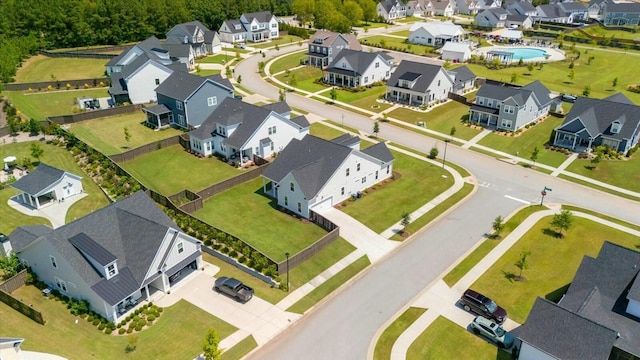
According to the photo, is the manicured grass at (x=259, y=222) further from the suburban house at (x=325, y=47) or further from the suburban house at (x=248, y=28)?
the suburban house at (x=248, y=28)

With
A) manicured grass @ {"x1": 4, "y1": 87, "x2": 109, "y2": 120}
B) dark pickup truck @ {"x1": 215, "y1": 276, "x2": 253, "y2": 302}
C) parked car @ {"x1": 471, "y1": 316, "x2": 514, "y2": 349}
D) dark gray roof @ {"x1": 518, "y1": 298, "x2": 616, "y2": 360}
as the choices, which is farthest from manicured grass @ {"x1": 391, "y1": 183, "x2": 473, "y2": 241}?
manicured grass @ {"x1": 4, "y1": 87, "x2": 109, "y2": 120}

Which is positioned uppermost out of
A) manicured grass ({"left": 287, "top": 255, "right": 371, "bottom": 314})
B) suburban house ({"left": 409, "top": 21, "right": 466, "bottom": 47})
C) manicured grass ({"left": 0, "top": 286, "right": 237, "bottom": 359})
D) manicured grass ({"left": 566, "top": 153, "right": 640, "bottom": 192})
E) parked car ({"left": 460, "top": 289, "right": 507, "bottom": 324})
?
suburban house ({"left": 409, "top": 21, "right": 466, "bottom": 47})

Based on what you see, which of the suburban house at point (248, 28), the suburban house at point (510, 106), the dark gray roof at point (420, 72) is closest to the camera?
the suburban house at point (510, 106)

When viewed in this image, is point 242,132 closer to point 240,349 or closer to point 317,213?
point 317,213

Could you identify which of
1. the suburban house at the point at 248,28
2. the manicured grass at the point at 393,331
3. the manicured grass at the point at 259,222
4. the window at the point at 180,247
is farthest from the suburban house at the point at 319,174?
the suburban house at the point at 248,28

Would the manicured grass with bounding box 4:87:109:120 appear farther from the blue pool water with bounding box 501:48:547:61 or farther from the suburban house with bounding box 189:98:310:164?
the blue pool water with bounding box 501:48:547:61

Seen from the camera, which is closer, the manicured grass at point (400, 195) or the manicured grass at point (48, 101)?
the manicured grass at point (400, 195)

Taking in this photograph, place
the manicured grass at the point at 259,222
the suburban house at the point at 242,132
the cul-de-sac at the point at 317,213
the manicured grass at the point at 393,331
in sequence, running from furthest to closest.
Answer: the suburban house at the point at 242,132, the manicured grass at the point at 259,222, the cul-de-sac at the point at 317,213, the manicured grass at the point at 393,331

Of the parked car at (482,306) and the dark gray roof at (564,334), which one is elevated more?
the dark gray roof at (564,334)
